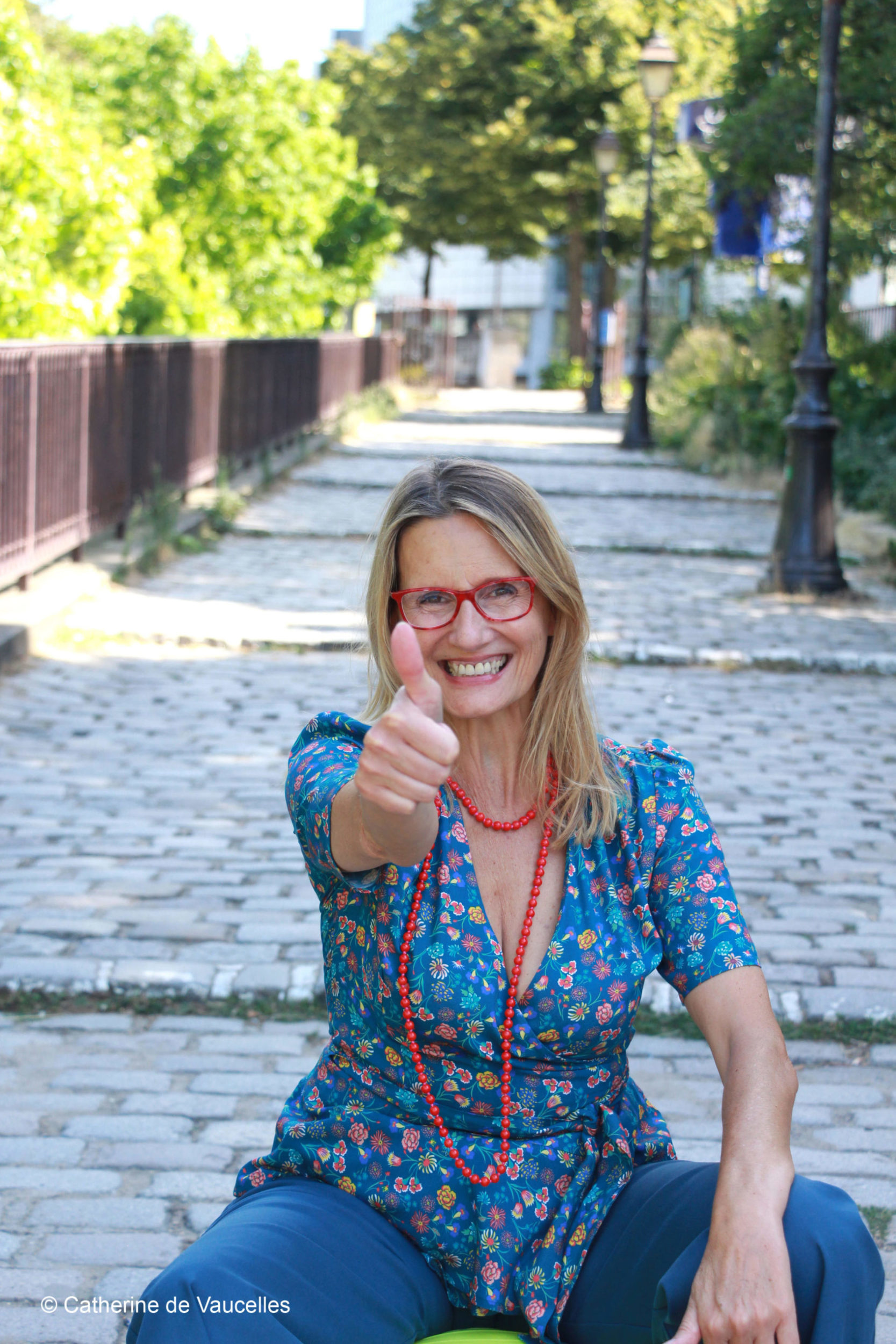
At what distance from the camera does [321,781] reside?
233 cm

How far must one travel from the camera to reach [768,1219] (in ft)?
6.72

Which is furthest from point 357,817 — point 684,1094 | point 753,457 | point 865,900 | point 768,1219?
point 753,457

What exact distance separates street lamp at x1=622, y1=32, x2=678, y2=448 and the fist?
2224cm

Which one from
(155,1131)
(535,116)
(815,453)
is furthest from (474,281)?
(155,1131)

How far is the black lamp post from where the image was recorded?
11227 millimetres

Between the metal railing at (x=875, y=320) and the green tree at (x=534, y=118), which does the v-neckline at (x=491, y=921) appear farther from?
the green tree at (x=534, y=118)

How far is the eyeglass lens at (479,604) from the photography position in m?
2.42

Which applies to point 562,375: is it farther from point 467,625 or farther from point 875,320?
point 467,625

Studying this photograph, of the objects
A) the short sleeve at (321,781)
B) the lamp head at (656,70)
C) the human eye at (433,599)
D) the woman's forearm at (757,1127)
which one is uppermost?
the lamp head at (656,70)

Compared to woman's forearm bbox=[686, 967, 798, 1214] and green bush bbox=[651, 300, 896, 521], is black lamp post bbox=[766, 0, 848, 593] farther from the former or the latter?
woman's forearm bbox=[686, 967, 798, 1214]

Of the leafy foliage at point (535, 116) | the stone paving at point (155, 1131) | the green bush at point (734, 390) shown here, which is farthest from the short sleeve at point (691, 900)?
the leafy foliage at point (535, 116)

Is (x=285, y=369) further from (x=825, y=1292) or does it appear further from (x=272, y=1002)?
(x=825, y=1292)

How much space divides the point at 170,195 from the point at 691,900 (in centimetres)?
2136

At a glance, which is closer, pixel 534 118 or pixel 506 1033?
pixel 506 1033
